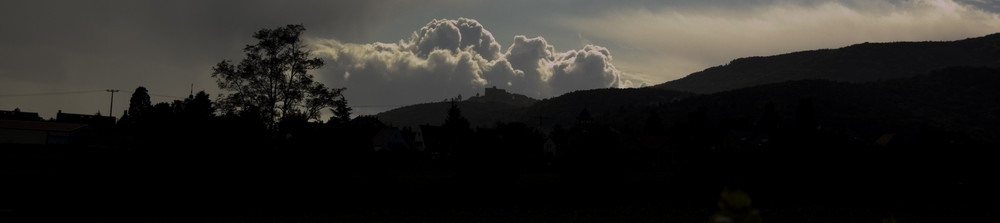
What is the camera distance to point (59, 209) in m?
33.8

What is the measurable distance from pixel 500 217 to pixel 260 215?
36.8ft

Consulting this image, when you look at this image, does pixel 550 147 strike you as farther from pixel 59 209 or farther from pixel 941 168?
pixel 59 209

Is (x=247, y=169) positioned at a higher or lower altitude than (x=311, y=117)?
lower

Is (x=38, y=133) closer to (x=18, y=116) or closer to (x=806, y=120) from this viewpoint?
(x=18, y=116)

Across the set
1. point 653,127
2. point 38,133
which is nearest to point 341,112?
point 38,133

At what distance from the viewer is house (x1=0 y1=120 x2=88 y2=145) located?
254ft

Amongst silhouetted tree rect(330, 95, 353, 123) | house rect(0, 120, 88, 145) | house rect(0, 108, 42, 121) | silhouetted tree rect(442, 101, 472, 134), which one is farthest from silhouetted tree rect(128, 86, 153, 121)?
silhouetted tree rect(330, 95, 353, 123)

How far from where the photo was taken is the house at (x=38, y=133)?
254ft

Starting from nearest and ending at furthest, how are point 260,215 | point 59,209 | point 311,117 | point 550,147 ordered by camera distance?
point 59,209 → point 260,215 → point 311,117 → point 550,147

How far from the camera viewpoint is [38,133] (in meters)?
79.2

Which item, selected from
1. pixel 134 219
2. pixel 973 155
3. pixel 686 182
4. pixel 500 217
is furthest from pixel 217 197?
pixel 973 155

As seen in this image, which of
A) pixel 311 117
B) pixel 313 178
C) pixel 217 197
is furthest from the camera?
pixel 311 117

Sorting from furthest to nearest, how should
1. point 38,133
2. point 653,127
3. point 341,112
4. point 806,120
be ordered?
point 653,127 < point 38,133 < point 806,120 < point 341,112

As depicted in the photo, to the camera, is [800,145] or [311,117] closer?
[311,117]
